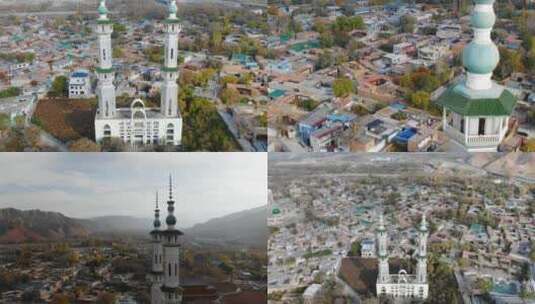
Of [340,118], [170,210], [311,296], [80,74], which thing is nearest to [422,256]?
[311,296]

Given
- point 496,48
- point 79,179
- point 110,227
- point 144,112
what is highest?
point 496,48

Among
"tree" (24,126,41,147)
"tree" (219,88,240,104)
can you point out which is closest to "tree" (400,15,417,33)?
"tree" (219,88,240,104)

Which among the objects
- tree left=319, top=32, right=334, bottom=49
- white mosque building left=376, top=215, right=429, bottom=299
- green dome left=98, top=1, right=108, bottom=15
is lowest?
white mosque building left=376, top=215, right=429, bottom=299

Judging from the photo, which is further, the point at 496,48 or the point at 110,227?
the point at 110,227

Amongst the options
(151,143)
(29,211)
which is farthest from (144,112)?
(29,211)

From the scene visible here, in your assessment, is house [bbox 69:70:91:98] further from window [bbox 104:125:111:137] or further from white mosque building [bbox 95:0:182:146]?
window [bbox 104:125:111:137]

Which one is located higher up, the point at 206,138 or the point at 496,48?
the point at 496,48

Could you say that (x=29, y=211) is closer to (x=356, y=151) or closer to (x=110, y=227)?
(x=110, y=227)
